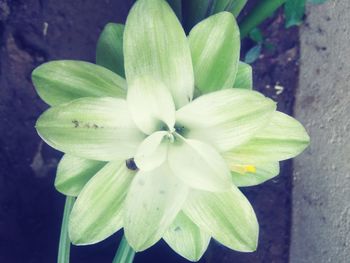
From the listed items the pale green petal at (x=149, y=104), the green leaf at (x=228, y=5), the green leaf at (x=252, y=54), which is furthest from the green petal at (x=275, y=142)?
the green leaf at (x=252, y=54)

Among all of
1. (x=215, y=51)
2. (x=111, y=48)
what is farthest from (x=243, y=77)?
(x=111, y=48)

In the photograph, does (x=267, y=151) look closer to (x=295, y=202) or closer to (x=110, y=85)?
(x=110, y=85)

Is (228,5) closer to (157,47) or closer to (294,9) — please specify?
(157,47)

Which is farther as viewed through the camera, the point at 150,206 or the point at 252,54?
the point at 252,54

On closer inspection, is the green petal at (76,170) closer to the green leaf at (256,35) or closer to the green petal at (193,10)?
the green petal at (193,10)

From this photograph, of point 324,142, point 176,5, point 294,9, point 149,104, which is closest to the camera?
point 149,104

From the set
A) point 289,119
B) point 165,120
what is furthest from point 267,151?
point 165,120
